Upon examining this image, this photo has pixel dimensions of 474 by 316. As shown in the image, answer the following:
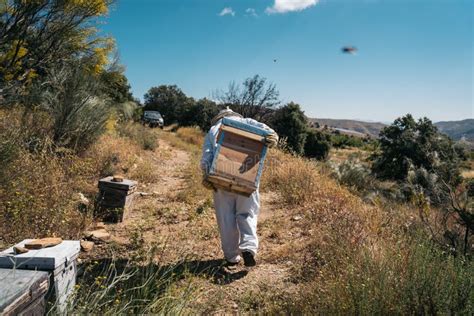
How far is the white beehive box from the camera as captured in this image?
78.7 inches

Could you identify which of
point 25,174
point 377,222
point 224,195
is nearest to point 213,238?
point 224,195

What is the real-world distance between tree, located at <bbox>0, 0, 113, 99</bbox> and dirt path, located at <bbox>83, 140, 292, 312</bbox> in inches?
165

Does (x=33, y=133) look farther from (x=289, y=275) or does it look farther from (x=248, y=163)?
(x=289, y=275)

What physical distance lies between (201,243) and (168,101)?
39359mm

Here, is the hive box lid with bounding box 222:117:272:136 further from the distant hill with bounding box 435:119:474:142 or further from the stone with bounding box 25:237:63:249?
the distant hill with bounding box 435:119:474:142

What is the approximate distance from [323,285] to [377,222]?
1989 millimetres

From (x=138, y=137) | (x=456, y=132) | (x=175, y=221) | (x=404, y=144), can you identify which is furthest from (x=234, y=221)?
(x=456, y=132)

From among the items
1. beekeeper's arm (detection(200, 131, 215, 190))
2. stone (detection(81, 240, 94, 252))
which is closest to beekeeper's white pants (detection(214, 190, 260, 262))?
beekeeper's arm (detection(200, 131, 215, 190))

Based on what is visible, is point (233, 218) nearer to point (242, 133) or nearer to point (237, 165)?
point (237, 165)

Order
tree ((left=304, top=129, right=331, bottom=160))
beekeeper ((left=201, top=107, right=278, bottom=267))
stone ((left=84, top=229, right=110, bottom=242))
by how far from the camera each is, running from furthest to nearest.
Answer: tree ((left=304, top=129, right=331, bottom=160)), stone ((left=84, top=229, right=110, bottom=242)), beekeeper ((left=201, top=107, right=278, bottom=267))

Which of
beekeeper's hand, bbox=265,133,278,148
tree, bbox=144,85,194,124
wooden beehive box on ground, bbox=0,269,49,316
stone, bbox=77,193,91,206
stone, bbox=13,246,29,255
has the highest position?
tree, bbox=144,85,194,124

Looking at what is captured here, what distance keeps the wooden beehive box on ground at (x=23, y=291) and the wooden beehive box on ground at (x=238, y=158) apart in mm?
1710

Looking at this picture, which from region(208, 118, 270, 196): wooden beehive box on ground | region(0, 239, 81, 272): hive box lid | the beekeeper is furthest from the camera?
the beekeeper

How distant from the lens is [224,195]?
11.8 ft
